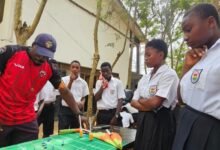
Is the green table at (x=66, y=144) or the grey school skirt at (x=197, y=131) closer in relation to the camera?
the grey school skirt at (x=197, y=131)

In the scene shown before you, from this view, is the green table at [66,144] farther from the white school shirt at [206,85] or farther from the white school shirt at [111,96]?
the white school shirt at [111,96]

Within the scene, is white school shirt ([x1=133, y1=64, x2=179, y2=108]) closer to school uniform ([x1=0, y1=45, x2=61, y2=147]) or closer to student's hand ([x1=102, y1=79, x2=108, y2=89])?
school uniform ([x1=0, y1=45, x2=61, y2=147])

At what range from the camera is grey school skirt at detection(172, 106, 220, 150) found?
5.90 ft

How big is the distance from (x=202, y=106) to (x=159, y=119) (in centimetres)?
109

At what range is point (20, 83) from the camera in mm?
2973

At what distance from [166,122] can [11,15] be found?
5.95 meters

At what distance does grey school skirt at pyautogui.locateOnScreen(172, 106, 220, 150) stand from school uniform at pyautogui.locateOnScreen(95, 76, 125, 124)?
12.6 ft

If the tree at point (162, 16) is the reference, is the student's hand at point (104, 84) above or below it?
below

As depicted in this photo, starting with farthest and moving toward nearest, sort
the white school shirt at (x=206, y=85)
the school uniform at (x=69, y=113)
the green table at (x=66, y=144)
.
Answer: the school uniform at (x=69, y=113) → the green table at (x=66, y=144) → the white school shirt at (x=206, y=85)

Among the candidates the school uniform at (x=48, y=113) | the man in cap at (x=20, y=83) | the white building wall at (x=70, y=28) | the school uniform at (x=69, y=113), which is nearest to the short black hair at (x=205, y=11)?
the man in cap at (x=20, y=83)

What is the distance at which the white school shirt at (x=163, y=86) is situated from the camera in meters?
2.91

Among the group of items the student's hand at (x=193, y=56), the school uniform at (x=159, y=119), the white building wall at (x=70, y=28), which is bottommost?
the school uniform at (x=159, y=119)

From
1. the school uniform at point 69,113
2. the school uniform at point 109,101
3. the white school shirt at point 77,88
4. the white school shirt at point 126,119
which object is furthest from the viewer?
the white school shirt at point 77,88

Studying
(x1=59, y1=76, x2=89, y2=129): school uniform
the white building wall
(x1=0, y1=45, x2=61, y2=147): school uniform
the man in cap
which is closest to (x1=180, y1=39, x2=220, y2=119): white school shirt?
the man in cap
